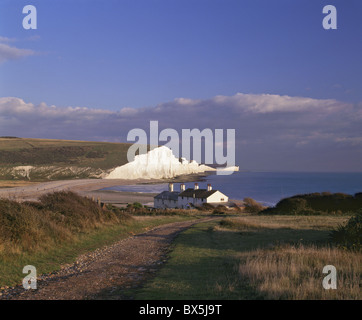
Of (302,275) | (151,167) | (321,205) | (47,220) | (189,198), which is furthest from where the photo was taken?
(151,167)

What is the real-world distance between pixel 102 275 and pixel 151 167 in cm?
13912

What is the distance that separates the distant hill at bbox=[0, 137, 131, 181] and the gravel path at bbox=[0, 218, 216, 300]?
354ft

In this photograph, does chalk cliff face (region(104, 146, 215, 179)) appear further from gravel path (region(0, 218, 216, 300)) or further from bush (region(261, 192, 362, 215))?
gravel path (region(0, 218, 216, 300))

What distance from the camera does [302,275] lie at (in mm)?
9234

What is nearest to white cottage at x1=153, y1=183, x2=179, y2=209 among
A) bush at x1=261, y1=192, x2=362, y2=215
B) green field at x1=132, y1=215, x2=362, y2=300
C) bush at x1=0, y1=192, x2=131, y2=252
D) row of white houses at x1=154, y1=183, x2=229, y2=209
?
row of white houses at x1=154, y1=183, x2=229, y2=209

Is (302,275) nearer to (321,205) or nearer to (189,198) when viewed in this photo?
(321,205)

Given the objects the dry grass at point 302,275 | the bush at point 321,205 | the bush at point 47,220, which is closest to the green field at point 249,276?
the dry grass at point 302,275

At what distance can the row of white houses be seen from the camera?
6397 centimetres

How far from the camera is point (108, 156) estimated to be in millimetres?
154125

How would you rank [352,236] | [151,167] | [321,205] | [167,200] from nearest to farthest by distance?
[352,236] → [321,205] → [167,200] → [151,167]

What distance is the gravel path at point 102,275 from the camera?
8.68 m

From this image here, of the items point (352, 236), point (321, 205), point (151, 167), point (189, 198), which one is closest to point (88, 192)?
point (189, 198)

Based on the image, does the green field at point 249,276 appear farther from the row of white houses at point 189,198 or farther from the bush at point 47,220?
the row of white houses at point 189,198

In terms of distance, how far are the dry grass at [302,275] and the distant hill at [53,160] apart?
114478mm
